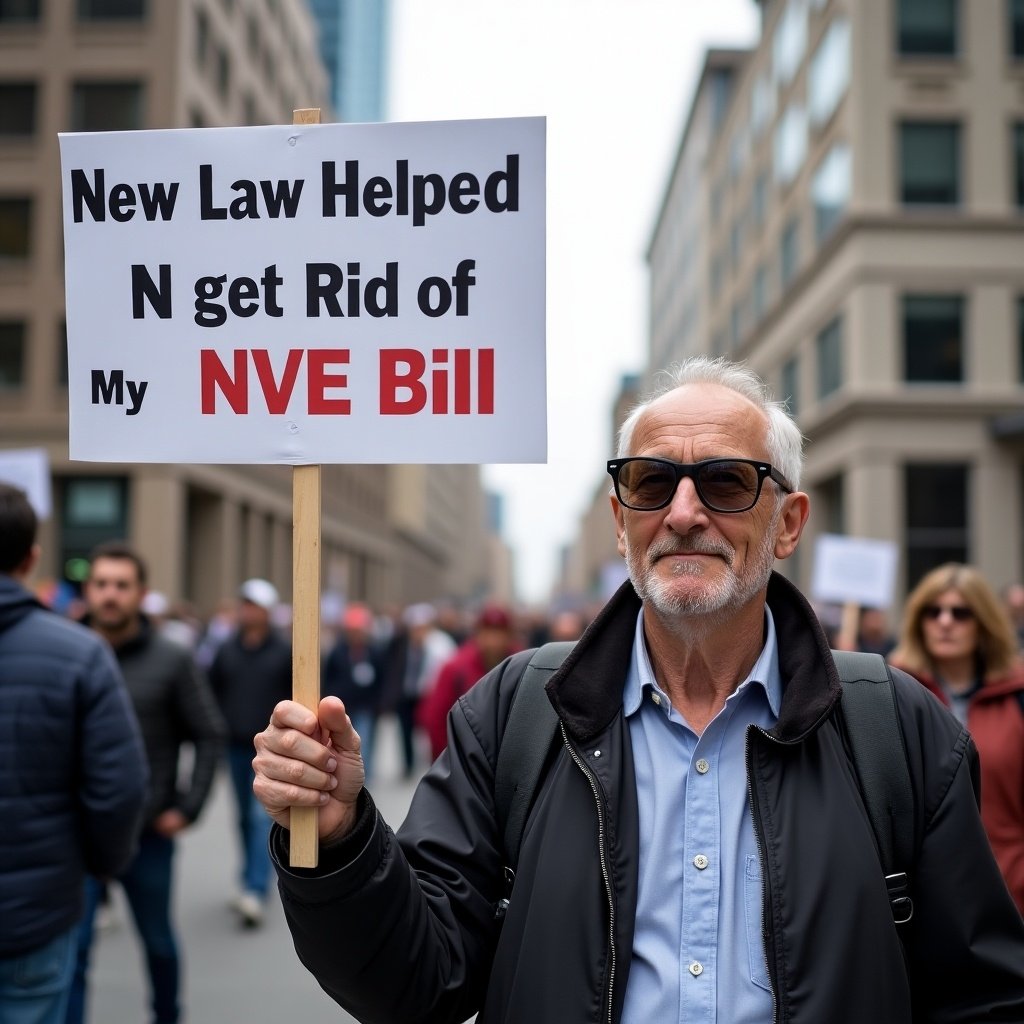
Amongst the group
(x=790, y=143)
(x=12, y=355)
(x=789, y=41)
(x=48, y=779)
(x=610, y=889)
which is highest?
(x=789, y=41)

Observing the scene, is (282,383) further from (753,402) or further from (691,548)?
(753,402)

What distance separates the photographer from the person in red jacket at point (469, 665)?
7.50 meters

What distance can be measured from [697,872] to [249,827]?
6.18m

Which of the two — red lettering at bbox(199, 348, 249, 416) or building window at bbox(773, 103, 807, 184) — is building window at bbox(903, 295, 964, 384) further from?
red lettering at bbox(199, 348, 249, 416)

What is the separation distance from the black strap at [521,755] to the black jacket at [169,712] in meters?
3.60

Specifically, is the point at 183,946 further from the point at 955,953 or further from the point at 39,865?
the point at 955,953

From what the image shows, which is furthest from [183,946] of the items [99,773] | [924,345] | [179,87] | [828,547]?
[179,87]

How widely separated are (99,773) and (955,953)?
2.53 meters

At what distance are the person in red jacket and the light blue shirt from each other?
5274 mm

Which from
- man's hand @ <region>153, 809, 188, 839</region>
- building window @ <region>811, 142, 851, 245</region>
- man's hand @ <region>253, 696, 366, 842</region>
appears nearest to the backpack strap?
man's hand @ <region>253, 696, 366, 842</region>

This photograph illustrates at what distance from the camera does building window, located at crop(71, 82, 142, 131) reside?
31.1 meters

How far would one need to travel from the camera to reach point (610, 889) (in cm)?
200

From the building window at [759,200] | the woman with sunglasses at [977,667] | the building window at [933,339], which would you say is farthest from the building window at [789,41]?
the woman with sunglasses at [977,667]

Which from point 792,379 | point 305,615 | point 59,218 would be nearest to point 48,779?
point 305,615
